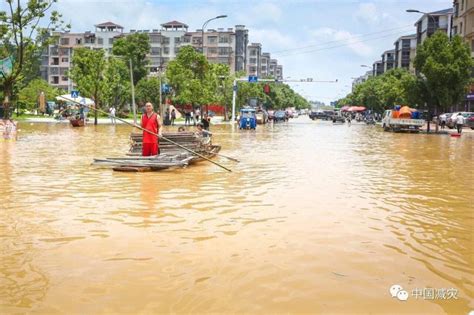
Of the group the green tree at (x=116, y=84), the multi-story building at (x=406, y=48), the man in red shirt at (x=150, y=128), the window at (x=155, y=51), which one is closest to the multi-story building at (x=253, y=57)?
the window at (x=155, y=51)

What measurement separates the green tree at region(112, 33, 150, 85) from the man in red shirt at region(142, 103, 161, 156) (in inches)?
2871

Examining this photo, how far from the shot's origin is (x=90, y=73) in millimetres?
47594

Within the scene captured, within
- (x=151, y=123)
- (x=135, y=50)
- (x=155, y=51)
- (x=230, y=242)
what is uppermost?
(x=155, y=51)

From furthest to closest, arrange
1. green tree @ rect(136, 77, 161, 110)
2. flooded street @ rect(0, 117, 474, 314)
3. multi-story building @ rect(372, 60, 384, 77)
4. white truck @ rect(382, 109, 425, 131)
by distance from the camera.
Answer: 1. multi-story building @ rect(372, 60, 384, 77)
2. green tree @ rect(136, 77, 161, 110)
3. white truck @ rect(382, 109, 425, 131)
4. flooded street @ rect(0, 117, 474, 314)

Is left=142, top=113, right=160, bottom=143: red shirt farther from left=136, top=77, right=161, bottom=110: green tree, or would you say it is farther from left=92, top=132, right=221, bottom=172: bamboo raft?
left=136, top=77, right=161, bottom=110: green tree

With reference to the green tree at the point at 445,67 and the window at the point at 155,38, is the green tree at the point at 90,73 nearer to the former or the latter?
the green tree at the point at 445,67

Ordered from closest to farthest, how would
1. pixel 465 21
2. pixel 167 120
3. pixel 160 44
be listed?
pixel 167 120 < pixel 465 21 < pixel 160 44

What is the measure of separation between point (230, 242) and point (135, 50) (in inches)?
3301

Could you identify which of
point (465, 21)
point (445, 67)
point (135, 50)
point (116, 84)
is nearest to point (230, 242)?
point (445, 67)

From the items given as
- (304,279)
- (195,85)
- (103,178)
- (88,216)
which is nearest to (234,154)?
(103,178)

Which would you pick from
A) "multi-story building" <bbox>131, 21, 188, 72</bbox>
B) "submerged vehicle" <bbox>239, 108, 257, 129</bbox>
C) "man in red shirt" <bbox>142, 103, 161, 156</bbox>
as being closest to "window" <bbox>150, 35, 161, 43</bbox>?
"multi-story building" <bbox>131, 21, 188, 72</bbox>

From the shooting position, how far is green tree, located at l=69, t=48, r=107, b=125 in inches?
1859

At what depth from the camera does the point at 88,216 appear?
340 inches

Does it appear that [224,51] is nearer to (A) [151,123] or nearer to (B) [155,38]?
(B) [155,38]
